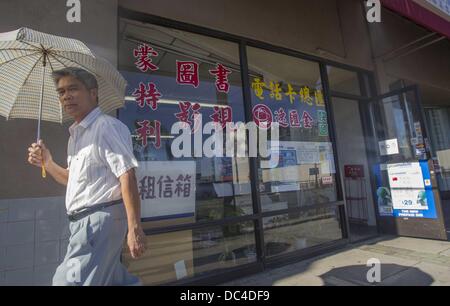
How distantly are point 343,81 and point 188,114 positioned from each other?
3297 millimetres

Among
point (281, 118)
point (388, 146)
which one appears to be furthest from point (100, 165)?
point (388, 146)

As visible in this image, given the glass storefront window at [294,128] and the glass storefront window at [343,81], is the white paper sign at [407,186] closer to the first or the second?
the glass storefront window at [294,128]

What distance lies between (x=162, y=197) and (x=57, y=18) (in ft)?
6.51

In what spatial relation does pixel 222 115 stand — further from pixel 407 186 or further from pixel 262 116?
pixel 407 186

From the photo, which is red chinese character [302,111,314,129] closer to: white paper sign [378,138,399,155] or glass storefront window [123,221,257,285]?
white paper sign [378,138,399,155]

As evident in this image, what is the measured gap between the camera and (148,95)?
3.52 meters

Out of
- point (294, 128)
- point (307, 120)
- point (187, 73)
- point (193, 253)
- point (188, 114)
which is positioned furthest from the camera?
point (307, 120)

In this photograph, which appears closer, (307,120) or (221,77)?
(221,77)

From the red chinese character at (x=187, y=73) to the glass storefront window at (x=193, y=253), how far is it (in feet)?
5.83

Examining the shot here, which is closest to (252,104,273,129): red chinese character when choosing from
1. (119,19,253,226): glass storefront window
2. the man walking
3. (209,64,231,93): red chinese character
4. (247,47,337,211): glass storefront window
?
(247,47,337,211): glass storefront window

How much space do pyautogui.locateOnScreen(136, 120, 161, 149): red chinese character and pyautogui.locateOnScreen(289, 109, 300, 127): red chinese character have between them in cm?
206

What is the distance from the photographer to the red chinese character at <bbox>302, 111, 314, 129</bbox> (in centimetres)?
474

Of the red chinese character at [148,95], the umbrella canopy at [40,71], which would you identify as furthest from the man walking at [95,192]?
the red chinese character at [148,95]
